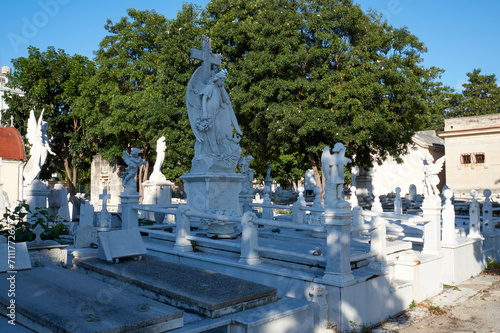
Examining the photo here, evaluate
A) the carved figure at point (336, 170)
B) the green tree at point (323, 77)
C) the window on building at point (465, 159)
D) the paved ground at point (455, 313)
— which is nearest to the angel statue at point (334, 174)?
the carved figure at point (336, 170)

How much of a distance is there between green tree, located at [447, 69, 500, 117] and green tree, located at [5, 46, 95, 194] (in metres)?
40.9

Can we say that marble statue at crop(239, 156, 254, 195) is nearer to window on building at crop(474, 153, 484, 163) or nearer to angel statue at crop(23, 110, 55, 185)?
angel statue at crop(23, 110, 55, 185)

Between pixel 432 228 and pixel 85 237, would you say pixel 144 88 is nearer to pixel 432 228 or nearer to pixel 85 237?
pixel 85 237

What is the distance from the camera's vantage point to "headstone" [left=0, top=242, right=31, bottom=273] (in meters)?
6.64

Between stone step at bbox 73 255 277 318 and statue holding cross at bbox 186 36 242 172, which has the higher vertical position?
statue holding cross at bbox 186 36 242 172

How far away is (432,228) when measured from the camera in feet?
31.2

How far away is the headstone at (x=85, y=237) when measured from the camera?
8883mm

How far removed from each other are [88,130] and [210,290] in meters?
29.5

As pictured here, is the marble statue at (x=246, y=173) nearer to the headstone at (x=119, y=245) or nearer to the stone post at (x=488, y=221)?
the headstone at (x=119, y=245)

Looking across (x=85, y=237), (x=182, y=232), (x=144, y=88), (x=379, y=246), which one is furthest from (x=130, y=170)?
(x=144, y=88)

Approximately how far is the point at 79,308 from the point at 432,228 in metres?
7.54

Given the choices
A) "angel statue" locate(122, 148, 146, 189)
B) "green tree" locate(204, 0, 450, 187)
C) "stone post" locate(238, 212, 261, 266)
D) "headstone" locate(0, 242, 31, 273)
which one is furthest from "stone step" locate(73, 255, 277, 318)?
"green tree" locate(204, 0, 450, 187)

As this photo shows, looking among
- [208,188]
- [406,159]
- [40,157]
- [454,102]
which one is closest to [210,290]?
[208,188]

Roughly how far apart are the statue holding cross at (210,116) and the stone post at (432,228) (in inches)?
198
